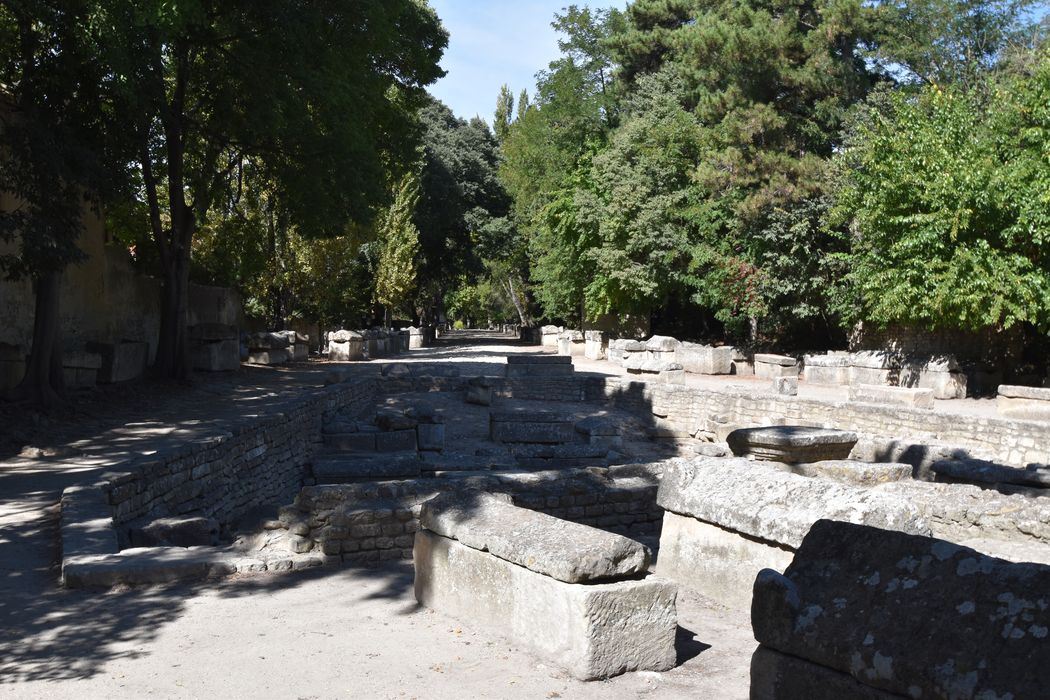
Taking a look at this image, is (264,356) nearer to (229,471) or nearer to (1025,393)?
(229,471)

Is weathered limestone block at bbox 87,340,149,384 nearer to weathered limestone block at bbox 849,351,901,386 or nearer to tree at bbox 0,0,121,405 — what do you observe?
tree at bbox 0,0,121,405

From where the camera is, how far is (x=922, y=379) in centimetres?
2062

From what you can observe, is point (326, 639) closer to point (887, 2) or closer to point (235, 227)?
point (235, 227)

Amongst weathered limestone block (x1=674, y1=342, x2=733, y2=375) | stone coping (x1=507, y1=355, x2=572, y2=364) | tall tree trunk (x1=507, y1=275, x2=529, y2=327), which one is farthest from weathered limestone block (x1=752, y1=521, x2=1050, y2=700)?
tall tree trunk (x1=507, y1=275, x2=529, y2=327)

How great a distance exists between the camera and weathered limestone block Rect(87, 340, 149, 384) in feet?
55.9

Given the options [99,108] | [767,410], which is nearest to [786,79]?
[767,410]

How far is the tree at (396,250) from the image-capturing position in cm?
3666

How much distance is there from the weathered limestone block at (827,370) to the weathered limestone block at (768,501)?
1913 centimetres

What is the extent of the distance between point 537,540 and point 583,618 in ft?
1.66

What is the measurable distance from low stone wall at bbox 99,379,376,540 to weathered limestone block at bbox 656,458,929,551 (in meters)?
5.40

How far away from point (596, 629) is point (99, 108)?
1427 cm

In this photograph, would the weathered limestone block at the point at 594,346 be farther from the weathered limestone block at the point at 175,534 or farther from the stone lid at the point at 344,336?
the weathered limestone block at the point at 175,534

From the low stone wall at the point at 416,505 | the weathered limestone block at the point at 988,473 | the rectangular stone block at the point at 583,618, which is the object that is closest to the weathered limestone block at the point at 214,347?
the low stone wall at the point at 416,505

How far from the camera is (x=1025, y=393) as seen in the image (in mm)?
15930
